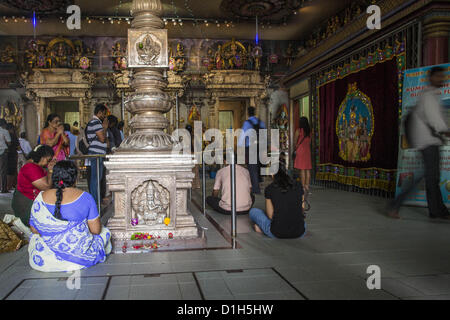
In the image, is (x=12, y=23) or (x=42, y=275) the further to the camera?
(x=12, y=23)

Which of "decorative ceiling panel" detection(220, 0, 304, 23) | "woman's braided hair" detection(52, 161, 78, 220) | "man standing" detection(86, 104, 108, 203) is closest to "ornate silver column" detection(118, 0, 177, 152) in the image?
"woman's braided hair" detection(52, 161, 78, 220)

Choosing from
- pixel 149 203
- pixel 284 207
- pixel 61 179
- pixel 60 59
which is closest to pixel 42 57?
pixel 60 59

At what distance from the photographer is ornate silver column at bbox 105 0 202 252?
346cm

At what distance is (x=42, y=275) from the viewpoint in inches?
103

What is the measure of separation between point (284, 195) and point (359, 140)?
4.43 m

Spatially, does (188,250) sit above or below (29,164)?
below

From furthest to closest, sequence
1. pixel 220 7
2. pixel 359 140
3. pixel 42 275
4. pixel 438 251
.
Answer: pixel 220 7, pixel 359 140, pixel 438 251, pixel 42 275

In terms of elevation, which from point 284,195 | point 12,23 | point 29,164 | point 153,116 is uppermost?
point 12,23

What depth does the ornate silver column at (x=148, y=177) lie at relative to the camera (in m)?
3.46

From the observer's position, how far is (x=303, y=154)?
6.57m

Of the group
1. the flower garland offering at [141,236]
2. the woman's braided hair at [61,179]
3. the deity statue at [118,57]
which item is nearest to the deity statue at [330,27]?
the deity statue at [118,57]
